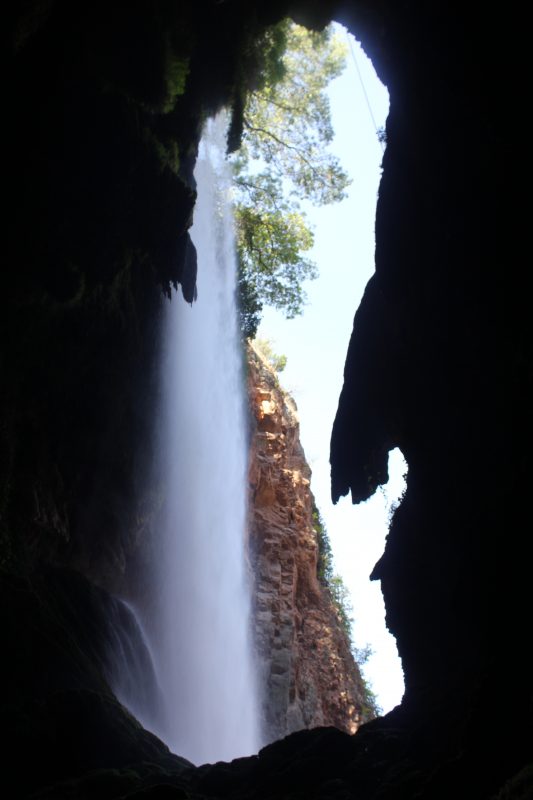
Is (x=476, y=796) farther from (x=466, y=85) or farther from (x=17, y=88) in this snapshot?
(x=17, y=88)

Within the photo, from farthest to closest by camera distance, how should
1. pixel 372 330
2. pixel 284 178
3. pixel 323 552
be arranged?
1. pixel 323 552
2. pixel 284 178
3. pixel 372 330

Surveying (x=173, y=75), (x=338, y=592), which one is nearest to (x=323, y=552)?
(x=338, y=592)

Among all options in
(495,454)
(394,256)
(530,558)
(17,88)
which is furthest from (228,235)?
(530,558)

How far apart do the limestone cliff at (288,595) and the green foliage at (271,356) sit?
2114 mm

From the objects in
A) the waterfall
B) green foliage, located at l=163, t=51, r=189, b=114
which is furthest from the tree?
green foliage, located at l=163, t=51, r=189, b=114

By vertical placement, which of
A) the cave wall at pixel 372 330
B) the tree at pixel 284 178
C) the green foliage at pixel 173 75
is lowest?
the cave wall at pixel 372 330

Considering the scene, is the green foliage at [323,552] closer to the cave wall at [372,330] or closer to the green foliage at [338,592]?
the green foliage at [338,592]

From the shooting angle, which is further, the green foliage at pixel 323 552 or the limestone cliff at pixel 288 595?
the green foliage at pixel 323 552

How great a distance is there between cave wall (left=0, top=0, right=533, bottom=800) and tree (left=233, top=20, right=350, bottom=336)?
5433 millimetres

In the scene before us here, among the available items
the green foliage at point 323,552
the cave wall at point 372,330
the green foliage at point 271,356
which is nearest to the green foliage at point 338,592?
the green foliage at point 323,552

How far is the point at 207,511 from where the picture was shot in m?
21.1

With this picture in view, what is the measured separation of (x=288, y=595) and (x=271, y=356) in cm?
Result: 1261

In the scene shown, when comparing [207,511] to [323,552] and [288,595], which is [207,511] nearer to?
[288,595]

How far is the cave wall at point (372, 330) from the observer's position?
6.91m
